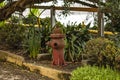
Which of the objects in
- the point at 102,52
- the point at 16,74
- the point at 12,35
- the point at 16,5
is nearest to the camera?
the point at 102,52

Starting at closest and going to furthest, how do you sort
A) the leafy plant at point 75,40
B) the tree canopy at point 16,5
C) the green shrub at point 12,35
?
the leafy plant at point 75,40, the tree canopy at point 16,5, the green shrub at point 12,35

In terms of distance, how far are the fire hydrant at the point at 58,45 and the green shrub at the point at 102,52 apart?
126cm

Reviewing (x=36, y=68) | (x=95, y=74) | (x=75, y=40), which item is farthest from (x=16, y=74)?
(x=95, y=74)

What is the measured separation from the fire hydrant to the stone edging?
13.8 inches

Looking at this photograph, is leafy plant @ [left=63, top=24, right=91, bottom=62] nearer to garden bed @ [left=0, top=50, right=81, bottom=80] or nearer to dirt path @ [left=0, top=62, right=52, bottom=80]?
garden bed @ [left=0, top=50, right=81, bottom=80]

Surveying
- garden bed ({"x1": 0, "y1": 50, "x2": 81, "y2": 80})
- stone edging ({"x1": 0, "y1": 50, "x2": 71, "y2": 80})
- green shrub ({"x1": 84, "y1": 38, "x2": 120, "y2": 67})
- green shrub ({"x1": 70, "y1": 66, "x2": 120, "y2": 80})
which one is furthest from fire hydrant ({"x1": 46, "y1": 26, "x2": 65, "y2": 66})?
green shrub ({"x1": 70, "y1": 66, "x2": 120, "y2": 80})

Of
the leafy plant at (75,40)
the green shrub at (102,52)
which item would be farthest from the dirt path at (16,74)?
the green shrub at (102,52)

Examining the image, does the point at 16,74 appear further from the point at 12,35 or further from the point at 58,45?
the point at 12,35

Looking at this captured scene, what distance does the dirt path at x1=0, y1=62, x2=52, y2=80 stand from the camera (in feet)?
25.9

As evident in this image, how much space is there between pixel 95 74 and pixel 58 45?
1.91 metres

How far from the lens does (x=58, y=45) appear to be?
789 centimetres

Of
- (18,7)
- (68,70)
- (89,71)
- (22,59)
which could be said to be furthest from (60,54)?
(18,7)

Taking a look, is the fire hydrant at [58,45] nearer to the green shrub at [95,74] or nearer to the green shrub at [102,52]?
the green shrub at [102,52]

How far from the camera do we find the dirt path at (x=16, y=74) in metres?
7.90
